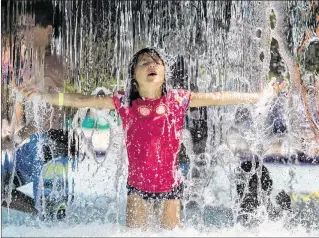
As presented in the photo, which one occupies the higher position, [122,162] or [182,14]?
[182,14]

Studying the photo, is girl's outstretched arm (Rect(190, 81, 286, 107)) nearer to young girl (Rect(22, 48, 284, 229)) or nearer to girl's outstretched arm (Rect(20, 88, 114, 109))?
young girl (Rect(22, 48, 284, 229))

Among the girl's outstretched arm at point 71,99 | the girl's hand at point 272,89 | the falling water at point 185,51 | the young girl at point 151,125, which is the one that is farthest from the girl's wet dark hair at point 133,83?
the falling water at point 185,51

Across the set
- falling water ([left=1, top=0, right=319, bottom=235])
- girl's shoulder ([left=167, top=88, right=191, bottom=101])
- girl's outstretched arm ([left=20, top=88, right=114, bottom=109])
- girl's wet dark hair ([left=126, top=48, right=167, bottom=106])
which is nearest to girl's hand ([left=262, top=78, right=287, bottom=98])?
girl's shoulder ([left=167, top=88, right=191, bottom=101])

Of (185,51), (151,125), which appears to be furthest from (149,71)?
(185,51)

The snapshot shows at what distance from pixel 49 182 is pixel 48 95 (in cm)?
175

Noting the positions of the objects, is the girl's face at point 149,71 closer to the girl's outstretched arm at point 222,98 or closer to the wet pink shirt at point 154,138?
the wet pink shirt at point 154,138

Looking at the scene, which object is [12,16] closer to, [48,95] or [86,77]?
[86,77]

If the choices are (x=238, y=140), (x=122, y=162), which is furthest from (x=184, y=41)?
(x=122, y=162)

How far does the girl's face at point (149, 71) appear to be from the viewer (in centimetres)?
309

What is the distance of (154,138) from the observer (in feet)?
9.98

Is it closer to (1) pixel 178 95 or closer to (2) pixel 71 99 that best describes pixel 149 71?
(1) pixel 178 95

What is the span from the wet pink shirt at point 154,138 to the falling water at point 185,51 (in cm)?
214

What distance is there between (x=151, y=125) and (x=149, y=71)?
332 millimetres

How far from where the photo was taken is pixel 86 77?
627cm
